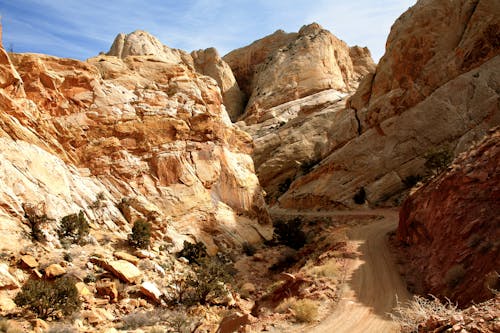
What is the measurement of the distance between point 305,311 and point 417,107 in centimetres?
2878

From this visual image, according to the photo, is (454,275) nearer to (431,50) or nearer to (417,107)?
(417,107)

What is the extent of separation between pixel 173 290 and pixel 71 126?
1181cm

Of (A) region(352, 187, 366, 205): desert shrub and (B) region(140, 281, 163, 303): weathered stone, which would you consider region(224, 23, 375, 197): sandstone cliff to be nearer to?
(A) region(352, 187, 366, 205): desert shrub

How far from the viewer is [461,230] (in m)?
13.3

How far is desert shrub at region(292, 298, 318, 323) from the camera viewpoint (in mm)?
11758

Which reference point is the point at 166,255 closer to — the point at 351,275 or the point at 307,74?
the point at 351,275

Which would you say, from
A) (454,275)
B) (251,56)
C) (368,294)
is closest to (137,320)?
(368,294)

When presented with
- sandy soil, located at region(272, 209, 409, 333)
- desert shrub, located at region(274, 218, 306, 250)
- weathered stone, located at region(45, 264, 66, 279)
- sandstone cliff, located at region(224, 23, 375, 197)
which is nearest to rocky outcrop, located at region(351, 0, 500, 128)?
sandstone cliff, located at region(224, 23, 375, 197)

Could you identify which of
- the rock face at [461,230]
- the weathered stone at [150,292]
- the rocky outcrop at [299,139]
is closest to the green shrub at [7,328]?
the weathered stone at [150,292]

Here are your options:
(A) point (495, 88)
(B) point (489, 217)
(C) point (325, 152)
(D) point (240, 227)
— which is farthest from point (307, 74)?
(B) point (489, 217)

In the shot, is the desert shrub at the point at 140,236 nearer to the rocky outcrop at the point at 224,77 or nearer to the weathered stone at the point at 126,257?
the weathered stone at the point at 126,257

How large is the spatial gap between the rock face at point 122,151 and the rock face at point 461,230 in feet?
37.5

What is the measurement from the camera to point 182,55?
2872 inches

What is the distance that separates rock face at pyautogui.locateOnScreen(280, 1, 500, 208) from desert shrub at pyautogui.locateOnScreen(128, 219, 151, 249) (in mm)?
21198
